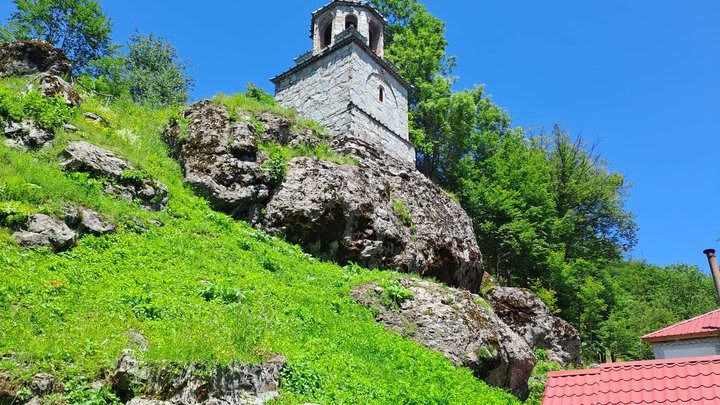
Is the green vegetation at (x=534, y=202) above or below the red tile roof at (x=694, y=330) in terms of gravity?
above

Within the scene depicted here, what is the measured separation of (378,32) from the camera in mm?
25391

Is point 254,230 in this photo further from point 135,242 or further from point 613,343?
point 613,343

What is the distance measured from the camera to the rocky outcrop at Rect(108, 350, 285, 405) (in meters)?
5.69

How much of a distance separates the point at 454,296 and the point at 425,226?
15.0 ft

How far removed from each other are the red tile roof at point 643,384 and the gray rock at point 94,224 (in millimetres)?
8388

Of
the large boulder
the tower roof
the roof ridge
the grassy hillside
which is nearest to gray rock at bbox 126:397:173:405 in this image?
the grassy hillside

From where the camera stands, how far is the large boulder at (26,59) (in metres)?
16.0

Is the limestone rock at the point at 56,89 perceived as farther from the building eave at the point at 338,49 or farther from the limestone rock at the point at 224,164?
the building eave at the point at 338,49

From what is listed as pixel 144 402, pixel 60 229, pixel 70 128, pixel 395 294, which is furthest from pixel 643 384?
pixel 70 128

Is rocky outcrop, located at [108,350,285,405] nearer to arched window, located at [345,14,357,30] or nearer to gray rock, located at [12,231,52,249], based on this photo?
gray rock, located at [12,231,52,249]

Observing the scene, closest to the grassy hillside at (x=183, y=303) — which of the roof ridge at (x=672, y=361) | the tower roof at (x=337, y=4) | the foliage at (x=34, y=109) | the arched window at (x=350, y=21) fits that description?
the foliage at (x=34, y=109)

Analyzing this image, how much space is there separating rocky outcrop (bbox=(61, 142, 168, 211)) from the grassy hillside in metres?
0.31

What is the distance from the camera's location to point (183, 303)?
8.05 meters

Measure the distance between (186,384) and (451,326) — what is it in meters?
7.62
